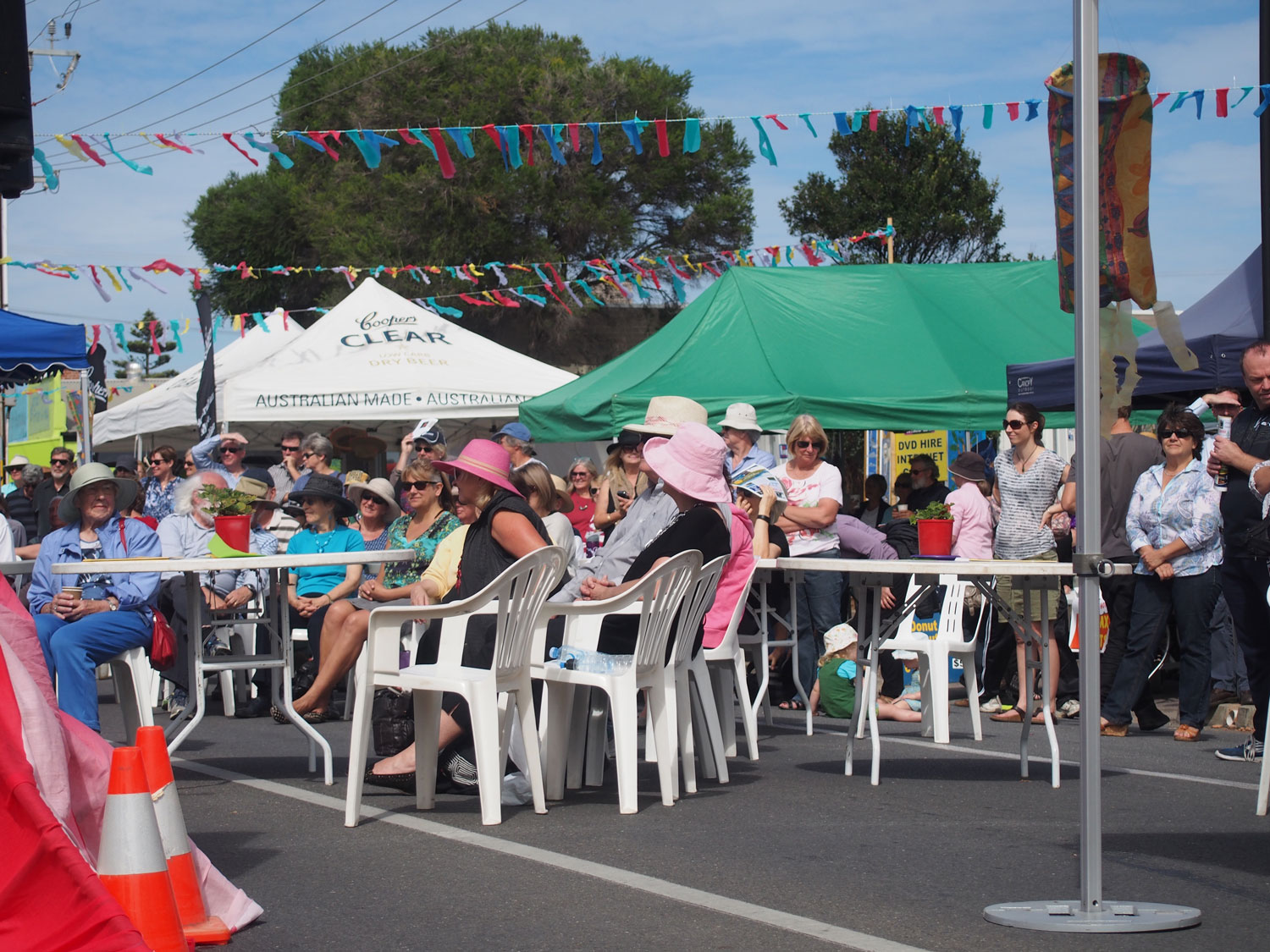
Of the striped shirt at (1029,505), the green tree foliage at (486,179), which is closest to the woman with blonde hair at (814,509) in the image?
the striped shirt at (1029,505)

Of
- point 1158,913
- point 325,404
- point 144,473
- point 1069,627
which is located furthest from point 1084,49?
point 144,473

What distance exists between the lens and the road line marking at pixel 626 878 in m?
3.87

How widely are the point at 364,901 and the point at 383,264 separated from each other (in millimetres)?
→ 33682

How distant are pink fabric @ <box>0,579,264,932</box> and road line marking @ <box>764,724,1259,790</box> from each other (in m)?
3.44

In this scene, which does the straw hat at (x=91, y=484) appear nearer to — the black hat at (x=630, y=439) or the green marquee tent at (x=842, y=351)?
the black hat at (x=630, y=439)

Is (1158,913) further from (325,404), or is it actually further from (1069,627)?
(325,404)

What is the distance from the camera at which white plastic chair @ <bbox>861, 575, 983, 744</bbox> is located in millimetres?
7902

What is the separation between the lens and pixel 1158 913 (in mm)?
4023

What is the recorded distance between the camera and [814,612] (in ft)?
32.5

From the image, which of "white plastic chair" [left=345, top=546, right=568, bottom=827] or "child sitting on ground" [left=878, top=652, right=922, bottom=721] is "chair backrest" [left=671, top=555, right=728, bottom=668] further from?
"child sitting on ground" [left=878, top=652, right=922, bottom=721]

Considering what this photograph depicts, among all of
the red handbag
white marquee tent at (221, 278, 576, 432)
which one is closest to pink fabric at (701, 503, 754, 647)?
the red handbag

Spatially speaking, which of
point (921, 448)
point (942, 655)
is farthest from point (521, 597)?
point (921, 448)

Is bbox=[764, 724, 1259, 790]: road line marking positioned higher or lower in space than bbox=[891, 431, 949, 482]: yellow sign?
lower

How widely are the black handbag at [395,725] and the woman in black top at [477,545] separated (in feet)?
0.73
